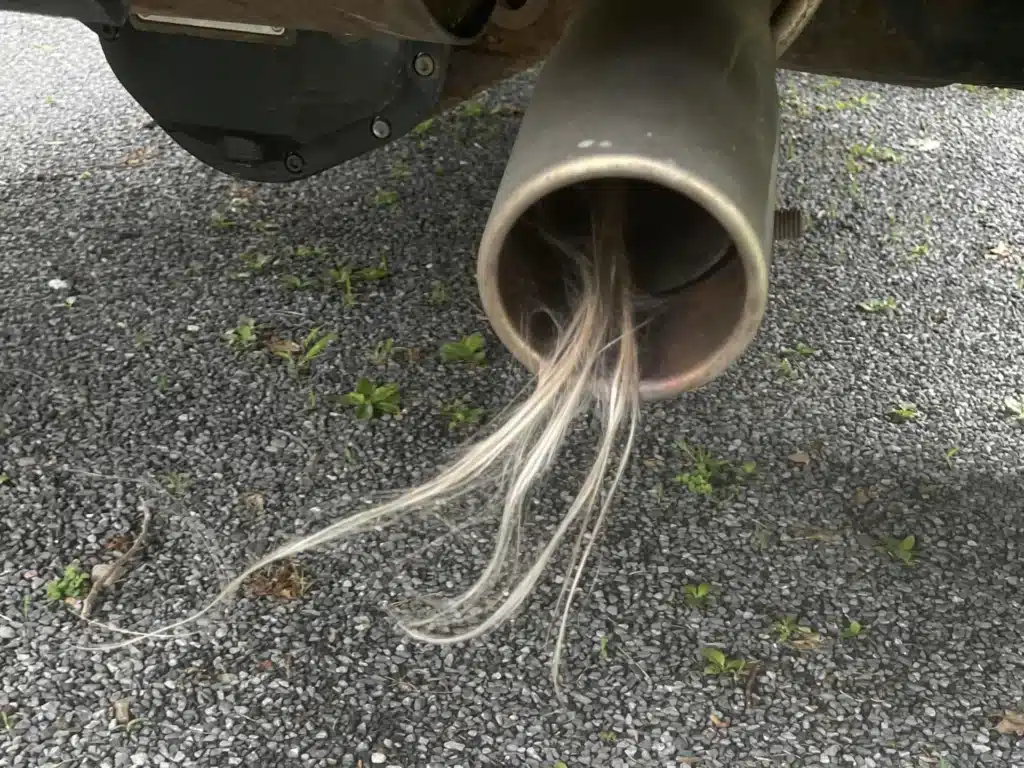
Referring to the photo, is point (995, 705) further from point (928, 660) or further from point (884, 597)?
point (884, 597)

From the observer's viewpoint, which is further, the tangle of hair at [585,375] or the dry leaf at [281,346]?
the dry leaf at [281,346]

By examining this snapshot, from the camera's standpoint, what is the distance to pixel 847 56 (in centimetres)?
146

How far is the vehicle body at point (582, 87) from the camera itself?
787mm

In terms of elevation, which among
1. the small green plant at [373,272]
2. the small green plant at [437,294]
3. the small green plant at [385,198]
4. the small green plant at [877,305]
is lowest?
the small green plant at [385,198]

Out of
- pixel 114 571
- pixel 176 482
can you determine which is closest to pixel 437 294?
pixel 176 482

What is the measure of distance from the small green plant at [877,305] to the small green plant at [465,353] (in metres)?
0.80

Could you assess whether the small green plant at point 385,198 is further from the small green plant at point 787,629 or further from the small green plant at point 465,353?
the small green plant at point 787,629

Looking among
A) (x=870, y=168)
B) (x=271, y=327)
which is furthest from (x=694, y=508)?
(x=870, y=168)

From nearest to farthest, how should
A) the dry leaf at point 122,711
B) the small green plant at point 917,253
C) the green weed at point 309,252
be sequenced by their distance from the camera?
the dry leaf at point 122,711, the green weed at point 309,252, the small green plant at point 917,253

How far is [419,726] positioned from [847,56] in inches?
43.5

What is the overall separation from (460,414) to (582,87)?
897 mm

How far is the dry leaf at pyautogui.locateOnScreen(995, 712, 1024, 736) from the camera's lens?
1.24 metres

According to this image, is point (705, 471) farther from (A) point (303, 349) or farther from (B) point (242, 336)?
(B) point (242, 336)

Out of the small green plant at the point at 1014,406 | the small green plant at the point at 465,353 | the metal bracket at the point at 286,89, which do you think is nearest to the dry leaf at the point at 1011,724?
the small green plant at the point at 1014,406
